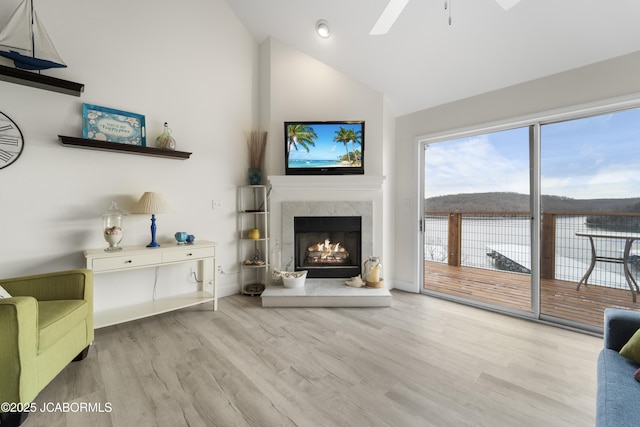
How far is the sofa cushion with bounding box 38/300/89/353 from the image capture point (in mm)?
1456

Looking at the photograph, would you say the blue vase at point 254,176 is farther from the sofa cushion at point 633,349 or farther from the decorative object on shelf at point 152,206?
the sofa cushion at point 633,349

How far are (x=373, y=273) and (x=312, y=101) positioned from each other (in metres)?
2.27

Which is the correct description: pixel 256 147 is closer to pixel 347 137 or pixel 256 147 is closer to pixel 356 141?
pixel 347 137

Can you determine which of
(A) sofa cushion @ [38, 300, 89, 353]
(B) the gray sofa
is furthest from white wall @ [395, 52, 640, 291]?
(A) sofa cushion @ [38, 300, 89, 353]

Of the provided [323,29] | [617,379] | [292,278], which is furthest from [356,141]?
[617,379]

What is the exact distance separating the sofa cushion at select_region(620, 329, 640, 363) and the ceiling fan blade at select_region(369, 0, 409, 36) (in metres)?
2.39

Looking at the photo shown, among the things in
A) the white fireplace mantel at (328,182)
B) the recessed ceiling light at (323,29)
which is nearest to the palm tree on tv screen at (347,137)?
the white fireplace mantel at (328,182)

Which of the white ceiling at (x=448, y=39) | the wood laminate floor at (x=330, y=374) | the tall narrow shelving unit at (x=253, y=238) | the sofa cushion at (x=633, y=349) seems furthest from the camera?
the tall narrow shelving unit at (x=253, y=238)

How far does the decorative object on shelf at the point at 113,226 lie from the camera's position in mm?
2279

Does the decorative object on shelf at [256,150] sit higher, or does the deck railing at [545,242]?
the decorative object on shelf at [256,150]

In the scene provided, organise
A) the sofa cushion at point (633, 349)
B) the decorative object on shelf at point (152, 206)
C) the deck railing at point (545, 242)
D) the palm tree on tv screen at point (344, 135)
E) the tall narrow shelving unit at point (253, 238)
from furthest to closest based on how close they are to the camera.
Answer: the tall narrow shelving unit at point (253, 238) < the palm tree on tv screen at point (344, 135) < the decorative object on shelf at point (152, 206) < the deck railing at point (545, 242) < the sofa cushion at point (633, 349)

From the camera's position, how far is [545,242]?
2.59m

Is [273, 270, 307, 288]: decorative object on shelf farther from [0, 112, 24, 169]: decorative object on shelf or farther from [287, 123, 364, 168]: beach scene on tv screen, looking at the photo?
[0, 112, 24, 169]: decorative object on shelf

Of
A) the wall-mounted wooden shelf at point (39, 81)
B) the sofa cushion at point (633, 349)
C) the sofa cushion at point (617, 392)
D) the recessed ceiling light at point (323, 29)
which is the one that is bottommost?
the sofa cushion at point (617, 392)
